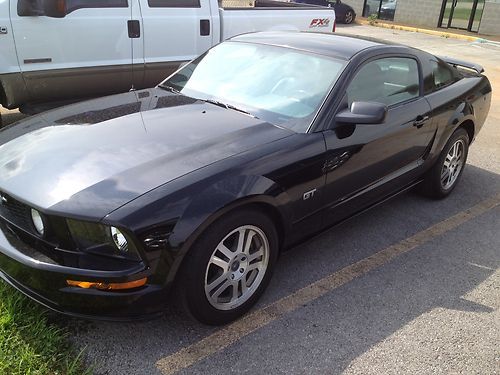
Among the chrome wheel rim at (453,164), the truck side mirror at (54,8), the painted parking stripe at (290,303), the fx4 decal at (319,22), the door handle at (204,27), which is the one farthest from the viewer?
the fx4 decal at (319,22)

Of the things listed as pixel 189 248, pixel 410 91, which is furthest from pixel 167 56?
pixel 189 248

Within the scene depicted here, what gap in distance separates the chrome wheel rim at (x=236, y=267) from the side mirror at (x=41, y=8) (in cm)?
380

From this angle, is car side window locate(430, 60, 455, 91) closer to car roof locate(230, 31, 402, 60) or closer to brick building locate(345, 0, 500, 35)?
car roof locate(230, 31, 402, 60)

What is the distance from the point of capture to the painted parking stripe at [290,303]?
259 cm

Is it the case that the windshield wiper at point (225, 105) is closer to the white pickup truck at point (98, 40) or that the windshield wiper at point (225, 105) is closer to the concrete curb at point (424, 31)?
the white pickup truck at point (98, 40)

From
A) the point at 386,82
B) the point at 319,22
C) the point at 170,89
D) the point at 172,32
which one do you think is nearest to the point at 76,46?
the point at 172,32

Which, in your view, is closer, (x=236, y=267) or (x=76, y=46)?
(x=236, y=267)

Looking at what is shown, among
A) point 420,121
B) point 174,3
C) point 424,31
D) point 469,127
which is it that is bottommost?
point 424,31

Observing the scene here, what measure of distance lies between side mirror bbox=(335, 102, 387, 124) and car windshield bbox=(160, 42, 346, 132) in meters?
0.21

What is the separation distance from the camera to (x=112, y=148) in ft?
9.20

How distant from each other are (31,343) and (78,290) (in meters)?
0.47

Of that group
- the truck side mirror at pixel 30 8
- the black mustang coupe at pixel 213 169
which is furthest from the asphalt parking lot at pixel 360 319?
the truck side mirror at pixel 30 8

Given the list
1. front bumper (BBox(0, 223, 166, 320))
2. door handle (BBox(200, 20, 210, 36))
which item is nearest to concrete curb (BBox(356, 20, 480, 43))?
door handle (BBox(200, 20, 210, 36))

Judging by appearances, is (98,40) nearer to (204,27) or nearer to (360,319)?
(204,27)
